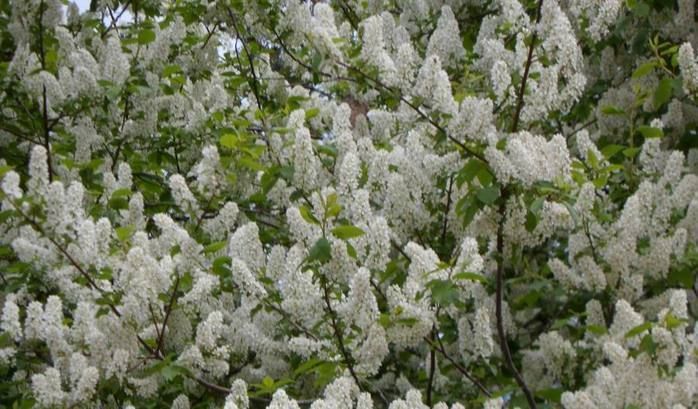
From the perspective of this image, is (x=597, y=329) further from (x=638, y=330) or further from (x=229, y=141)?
(x=229, y=141)

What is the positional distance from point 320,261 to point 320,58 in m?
1.06

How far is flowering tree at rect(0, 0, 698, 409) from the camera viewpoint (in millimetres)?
3592

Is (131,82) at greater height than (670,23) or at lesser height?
lesser

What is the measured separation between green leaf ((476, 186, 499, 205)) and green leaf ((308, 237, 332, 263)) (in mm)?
530

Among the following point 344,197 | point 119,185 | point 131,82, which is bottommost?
point 344,197

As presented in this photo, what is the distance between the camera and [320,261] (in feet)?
11.4

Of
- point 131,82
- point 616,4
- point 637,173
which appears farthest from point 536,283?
point 131,82

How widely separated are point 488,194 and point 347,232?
505mm

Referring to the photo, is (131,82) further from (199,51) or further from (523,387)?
(523,387)

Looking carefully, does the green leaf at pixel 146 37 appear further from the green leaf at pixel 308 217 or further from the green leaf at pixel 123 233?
the green leaf at pixel 308 217

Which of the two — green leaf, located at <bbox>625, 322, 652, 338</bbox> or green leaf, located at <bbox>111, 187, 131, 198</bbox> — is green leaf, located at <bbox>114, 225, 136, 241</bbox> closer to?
green leaf, located at <bbox>111, 187, 131, 198</bbox>

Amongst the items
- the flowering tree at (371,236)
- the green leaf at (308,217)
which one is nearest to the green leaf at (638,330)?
the flowering tree at (371,236)

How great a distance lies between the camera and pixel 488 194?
361cm

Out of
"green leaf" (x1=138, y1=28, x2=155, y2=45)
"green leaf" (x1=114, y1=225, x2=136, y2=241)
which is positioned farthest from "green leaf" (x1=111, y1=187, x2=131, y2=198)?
"green leaf" (x1=138, y1=28, x2=155, y2=45)
